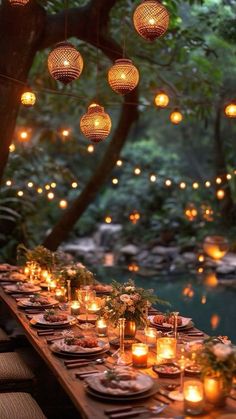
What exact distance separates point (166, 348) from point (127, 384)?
1.60 ft

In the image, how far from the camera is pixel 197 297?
30.7 ft

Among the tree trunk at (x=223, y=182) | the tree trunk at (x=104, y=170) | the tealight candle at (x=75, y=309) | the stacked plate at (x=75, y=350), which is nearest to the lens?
the stacked plate at (x=75, y=350)

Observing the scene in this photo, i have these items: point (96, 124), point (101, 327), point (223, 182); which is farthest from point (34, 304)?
point (223, 182)

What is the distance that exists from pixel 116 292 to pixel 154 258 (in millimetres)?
9918

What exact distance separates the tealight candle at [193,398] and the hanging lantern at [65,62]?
2535 mm

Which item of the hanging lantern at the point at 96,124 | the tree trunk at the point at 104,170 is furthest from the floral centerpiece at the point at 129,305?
the tree trunk at the point at 104,170

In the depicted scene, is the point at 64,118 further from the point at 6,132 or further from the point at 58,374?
the point at 58,374

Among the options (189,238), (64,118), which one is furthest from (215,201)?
(64,118)

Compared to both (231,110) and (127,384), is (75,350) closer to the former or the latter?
(127,384)

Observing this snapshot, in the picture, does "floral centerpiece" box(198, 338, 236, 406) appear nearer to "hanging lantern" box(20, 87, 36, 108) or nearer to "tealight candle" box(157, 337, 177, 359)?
"tealight candle" box(157, 337, 177, 359)

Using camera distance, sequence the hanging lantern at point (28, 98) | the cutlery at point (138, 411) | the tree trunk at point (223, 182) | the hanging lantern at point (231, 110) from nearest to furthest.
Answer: the cutlery at point (138, 411) < the hanging lantern at point (28, 98) < the hanging lantern at point (231, 110) < the tree trunk at point (223, 182)

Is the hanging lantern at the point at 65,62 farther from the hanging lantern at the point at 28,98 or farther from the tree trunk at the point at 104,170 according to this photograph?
the tree trunk at the point at 104,170

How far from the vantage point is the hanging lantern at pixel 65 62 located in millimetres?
3936

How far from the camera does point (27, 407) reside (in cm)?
308
